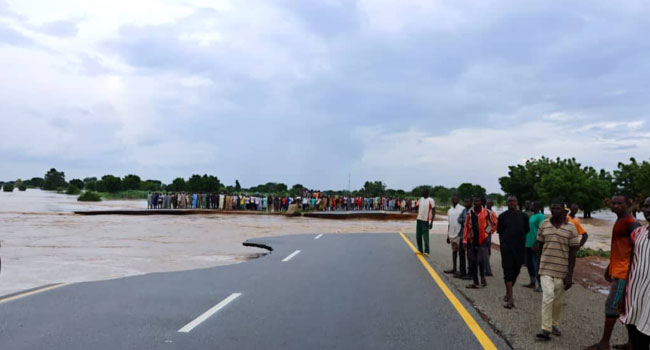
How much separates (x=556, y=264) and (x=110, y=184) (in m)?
146

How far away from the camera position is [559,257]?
220 inches

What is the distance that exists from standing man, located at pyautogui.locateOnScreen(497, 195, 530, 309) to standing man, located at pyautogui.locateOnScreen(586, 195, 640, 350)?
6.25 ft

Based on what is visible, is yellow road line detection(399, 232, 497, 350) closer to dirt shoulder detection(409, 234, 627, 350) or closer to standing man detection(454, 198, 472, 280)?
dirt shoulder detection(409, 234, 627, 350)

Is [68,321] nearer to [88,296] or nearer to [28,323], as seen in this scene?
[28,323]

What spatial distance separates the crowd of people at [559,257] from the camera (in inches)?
159

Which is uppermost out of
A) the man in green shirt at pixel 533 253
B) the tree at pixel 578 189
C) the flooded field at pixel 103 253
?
the tree at pixel 578 189

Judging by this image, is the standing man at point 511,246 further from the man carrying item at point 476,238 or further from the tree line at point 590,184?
the tree line at point 590,184

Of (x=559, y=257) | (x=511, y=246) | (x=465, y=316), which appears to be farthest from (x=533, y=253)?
(x=559, y=257)

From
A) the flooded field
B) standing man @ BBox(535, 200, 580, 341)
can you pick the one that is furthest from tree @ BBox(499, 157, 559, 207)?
standing man @ BBox(535, 200, 580, 341)

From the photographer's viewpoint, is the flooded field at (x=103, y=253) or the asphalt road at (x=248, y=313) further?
the flooded field at (x=103, y=253)

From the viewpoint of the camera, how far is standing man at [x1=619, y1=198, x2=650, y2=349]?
12.8 feet

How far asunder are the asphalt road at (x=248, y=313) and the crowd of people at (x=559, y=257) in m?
0.83

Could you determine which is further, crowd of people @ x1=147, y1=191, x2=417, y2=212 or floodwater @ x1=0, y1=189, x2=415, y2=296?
crowd of people @ x1=147, y1=191, x2=417, y2=212

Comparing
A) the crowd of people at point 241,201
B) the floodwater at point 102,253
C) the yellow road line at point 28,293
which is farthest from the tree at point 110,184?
the yellow road line at point 28,293
